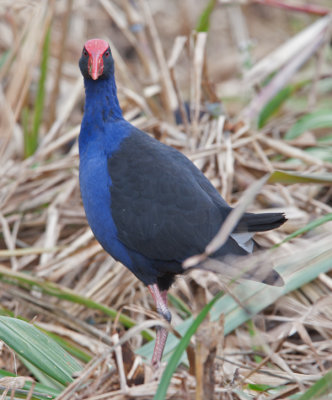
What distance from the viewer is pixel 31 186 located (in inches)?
119

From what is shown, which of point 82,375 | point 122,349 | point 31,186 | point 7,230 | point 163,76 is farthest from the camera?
point 163,76

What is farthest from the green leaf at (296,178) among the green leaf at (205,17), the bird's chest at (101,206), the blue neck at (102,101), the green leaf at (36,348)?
the green leaf at (205,17)

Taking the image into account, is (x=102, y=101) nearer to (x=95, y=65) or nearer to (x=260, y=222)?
(x=95, y=65)

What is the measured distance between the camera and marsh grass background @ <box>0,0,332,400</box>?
1625mm

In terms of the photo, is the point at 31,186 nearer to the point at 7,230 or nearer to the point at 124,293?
the point at 7,230

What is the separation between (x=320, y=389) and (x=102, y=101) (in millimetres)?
1254

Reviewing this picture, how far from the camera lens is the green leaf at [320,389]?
1.34 metres

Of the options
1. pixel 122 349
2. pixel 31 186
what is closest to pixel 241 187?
pixel 31 186

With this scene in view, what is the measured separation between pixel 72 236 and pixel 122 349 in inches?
49.0

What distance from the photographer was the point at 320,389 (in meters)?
1.36

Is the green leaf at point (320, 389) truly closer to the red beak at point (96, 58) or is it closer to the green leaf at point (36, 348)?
the green leaf at point (36, 348)

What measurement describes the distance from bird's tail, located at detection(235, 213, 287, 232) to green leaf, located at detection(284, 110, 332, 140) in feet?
4.64

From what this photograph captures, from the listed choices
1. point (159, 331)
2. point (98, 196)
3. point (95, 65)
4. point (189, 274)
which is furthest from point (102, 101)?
point (159, 331)

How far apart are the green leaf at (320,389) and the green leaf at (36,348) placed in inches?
26.1
